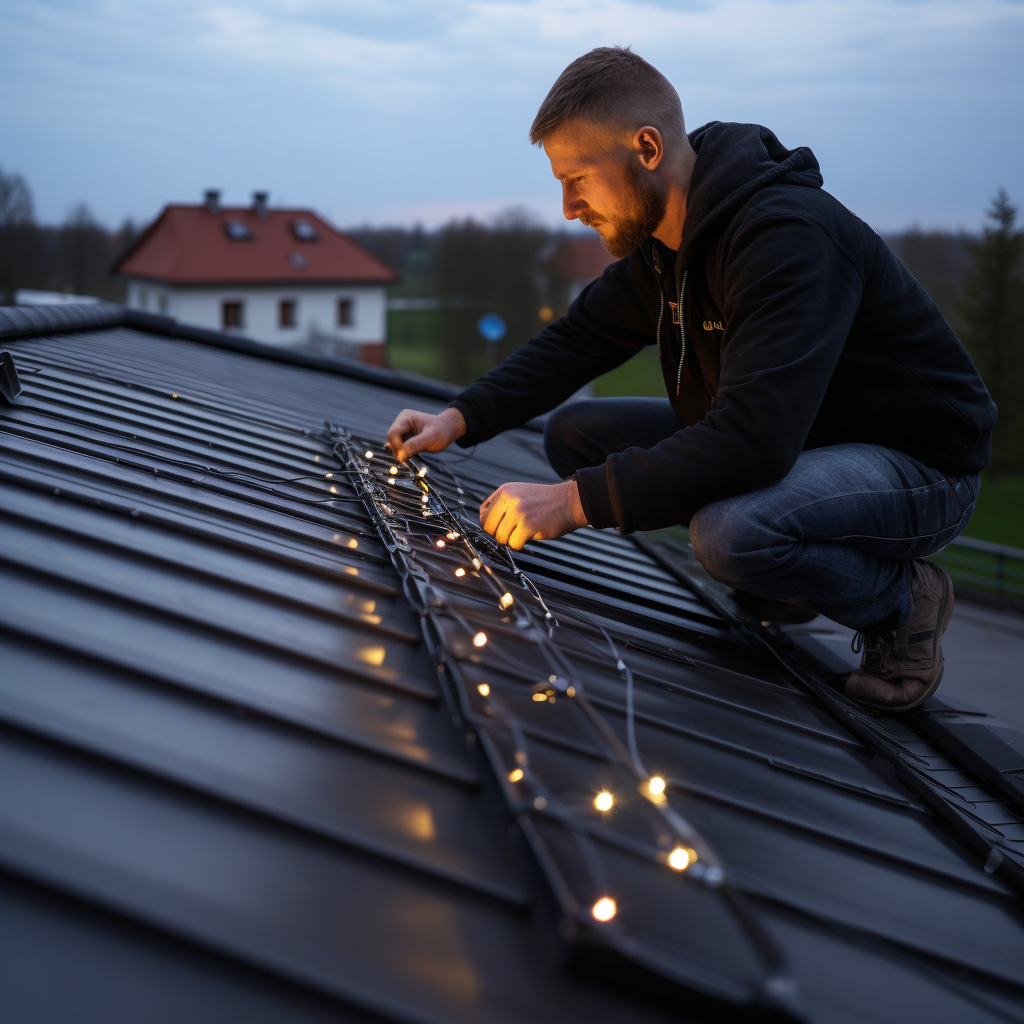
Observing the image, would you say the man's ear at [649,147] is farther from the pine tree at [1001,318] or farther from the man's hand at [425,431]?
the pine tree at [1001,318]

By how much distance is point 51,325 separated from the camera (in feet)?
17.9

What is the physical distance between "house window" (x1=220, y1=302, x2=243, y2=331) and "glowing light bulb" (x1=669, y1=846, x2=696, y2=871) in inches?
1420

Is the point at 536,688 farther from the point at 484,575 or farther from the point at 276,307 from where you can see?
the point at 276,307

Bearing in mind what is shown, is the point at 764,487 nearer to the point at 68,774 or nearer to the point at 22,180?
the point at 68,774

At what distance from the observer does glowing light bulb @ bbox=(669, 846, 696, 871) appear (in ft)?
4.17

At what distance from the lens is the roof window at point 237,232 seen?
35594 mm

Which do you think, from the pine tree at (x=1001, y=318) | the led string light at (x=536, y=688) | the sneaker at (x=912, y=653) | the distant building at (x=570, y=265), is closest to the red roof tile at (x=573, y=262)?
the distant building at (x=570, y=265)

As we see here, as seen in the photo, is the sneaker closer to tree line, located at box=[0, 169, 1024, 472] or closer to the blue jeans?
the blue jeans

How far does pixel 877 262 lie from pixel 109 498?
2.11 meters

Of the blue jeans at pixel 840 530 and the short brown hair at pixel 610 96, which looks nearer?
the blue jeans at pixel 840 530

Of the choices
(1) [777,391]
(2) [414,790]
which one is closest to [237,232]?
(1) [777,391]

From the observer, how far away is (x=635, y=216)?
276 centimetres

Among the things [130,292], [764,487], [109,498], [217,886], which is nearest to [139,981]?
[217,886]

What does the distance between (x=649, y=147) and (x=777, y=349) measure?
0.77 meters
